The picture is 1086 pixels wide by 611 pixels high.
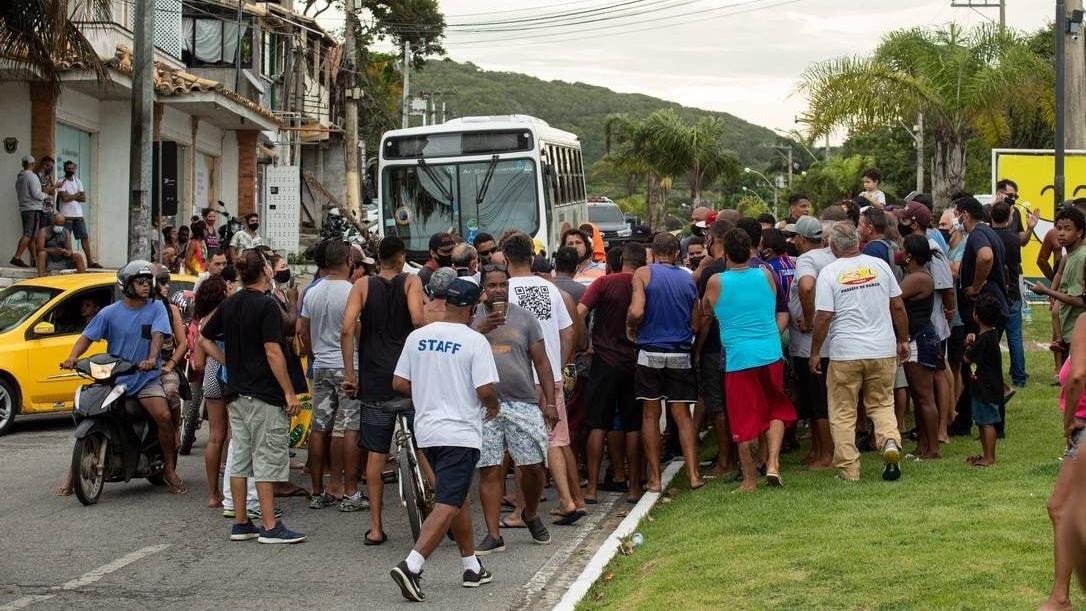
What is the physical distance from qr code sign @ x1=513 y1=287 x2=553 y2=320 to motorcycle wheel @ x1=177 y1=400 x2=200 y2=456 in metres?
4.55

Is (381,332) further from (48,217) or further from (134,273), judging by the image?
(48,217)

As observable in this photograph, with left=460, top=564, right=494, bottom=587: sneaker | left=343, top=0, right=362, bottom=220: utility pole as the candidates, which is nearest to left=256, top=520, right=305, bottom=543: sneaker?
left=460, top=564, right=494, bottom=587: sneaker

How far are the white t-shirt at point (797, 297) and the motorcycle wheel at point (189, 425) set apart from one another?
18.2 feet

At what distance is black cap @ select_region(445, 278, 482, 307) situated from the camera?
312 inches

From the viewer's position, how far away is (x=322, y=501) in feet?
36.1

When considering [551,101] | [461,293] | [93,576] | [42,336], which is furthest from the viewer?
[551,101]

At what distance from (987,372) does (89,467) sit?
6.79 m

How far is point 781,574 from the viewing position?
7.67 meters

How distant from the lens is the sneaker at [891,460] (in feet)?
34.2

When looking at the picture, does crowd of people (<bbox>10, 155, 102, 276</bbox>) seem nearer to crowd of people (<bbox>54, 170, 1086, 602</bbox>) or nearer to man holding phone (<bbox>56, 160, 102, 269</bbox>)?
man holding phone (<bbox>56, 160, 102, 269</bbox>)

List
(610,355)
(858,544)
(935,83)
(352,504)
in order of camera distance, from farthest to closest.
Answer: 1. (935,83)
2. (610,355)
3. (352,504)
4. (858,544)

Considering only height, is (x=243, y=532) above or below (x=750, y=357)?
below

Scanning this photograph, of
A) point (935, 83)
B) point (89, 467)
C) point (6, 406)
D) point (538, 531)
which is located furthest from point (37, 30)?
point (935, 83)

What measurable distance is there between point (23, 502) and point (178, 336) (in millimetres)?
1734
